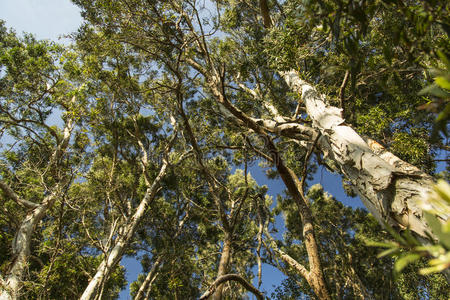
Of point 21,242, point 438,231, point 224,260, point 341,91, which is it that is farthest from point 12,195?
point 438,231

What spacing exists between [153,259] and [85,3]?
12.1m

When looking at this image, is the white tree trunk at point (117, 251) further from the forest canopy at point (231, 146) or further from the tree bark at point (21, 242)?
the tree bark at point (21, 242)

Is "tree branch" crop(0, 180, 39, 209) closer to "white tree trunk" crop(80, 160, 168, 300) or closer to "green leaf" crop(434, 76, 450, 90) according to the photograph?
"white tree trunk" crop(80, 160, 168, 300)

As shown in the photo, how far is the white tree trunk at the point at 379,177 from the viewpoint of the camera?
138 cm

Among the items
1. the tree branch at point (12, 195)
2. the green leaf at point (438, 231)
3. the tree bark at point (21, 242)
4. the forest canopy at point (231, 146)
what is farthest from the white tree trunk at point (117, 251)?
the green leaf at point (438, 231)

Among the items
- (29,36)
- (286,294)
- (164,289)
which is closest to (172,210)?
(164,289)

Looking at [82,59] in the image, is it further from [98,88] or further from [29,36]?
[29,36]

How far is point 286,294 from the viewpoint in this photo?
7.34 metres

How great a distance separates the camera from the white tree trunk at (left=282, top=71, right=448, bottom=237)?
1.38m

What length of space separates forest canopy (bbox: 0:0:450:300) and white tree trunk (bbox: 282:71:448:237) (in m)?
0.01

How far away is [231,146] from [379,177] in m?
2.92

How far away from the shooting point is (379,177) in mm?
1639

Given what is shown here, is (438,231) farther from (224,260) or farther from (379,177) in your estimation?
(224,260)

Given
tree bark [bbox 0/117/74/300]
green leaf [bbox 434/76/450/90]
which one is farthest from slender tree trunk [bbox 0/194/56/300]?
green leaf [bbox 434/76/450/90]
